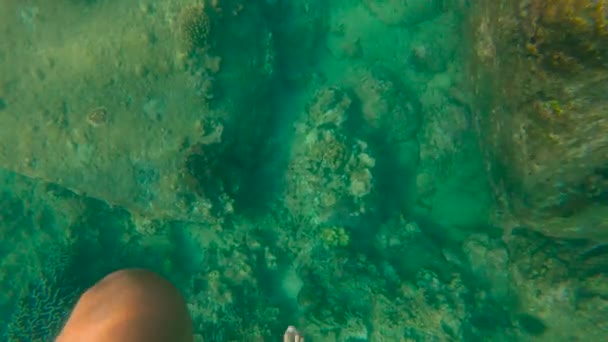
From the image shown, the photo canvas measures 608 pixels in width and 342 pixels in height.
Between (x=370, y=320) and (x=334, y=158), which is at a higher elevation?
(x=334, y=158)

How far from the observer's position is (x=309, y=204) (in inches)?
312

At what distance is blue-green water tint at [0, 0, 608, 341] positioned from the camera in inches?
274

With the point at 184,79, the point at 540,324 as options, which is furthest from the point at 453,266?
the point at 184,79

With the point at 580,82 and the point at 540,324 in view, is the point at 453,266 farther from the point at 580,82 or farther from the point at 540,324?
the point at 580,82

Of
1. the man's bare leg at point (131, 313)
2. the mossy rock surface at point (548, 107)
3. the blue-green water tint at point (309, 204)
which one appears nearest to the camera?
the man's bare leg at point (131, 313)

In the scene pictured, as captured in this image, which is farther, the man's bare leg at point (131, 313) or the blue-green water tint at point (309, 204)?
the blue-green water tint at point (309, 204)

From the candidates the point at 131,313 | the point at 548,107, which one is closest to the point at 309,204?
the point at 548,107

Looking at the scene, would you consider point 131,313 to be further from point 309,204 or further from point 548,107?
point 309,204

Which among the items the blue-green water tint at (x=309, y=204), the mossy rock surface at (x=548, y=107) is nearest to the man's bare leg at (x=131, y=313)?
the mossy rock surface at (x=548, y=107)

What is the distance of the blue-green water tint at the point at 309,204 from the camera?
6.95 metres

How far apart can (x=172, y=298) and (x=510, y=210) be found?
5413 mm

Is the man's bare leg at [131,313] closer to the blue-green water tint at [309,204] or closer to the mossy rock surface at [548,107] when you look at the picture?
the mossy rock surface at [548,107]

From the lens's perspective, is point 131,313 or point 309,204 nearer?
point 131,313

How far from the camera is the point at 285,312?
301 inches
